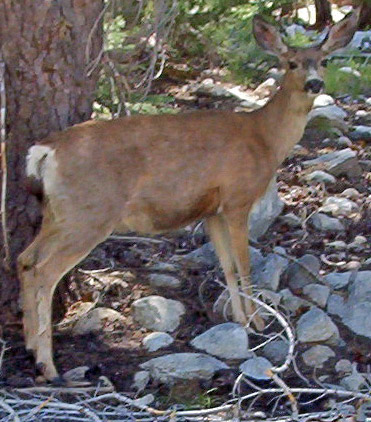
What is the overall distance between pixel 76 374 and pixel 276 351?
49.7 inches

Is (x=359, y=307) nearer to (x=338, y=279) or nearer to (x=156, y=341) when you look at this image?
(x=338, y=279)

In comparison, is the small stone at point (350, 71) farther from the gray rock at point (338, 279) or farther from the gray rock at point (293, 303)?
the gray rock at point (293, 303)

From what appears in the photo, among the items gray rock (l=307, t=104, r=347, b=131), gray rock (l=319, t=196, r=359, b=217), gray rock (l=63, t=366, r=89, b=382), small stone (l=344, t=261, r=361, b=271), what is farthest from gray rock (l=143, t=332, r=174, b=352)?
gray rock (l=307, t=104, r=347, b=131)

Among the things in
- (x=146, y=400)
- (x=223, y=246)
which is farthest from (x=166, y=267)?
(x=146, y=400)

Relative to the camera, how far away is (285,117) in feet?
23.1

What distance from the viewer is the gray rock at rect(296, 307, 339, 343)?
6.46 m

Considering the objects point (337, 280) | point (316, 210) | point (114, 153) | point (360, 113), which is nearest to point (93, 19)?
point (114, 153)

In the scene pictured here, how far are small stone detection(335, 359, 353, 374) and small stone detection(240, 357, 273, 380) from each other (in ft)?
1.35

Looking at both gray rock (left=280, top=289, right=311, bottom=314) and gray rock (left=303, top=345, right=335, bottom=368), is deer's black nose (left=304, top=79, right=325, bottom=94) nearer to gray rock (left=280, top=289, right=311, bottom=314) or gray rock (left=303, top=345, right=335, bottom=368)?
gray rock (left=280, top=289, right=311, bottom=314)

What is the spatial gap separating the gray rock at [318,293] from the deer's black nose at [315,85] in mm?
1335

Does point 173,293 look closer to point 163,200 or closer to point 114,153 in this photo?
point 163,200

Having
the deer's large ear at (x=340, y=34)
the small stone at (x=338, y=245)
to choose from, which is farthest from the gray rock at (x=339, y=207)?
the deer's large ear at (x=340, y=34)

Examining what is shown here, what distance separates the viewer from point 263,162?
678 centimetres

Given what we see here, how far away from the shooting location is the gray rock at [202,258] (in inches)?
297
